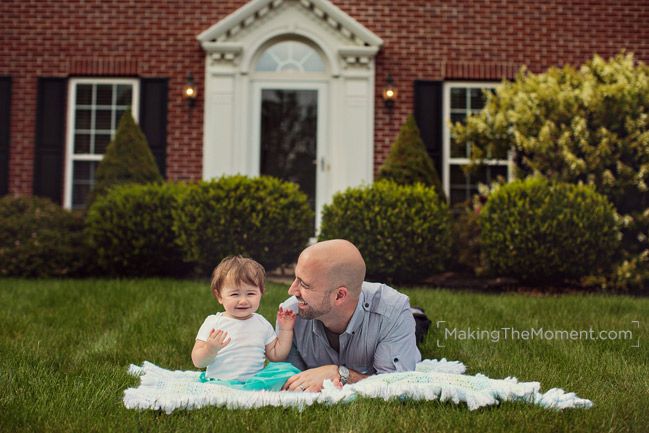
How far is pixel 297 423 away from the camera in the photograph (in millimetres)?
2158

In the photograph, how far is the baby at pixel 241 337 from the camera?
2463mm

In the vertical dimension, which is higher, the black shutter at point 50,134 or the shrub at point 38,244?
the black shutter at point 50,134

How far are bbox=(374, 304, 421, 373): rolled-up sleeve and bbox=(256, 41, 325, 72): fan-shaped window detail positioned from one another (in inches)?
259

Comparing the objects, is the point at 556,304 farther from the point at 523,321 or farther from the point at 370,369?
the point at 370,369

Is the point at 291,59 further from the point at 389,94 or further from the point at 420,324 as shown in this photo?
the point at 420,324

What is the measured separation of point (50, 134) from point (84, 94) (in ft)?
2.67

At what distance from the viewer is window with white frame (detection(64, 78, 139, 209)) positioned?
880 centimetres

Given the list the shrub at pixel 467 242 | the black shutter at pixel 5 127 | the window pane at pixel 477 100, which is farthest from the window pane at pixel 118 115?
the window pane at pixel 477 100

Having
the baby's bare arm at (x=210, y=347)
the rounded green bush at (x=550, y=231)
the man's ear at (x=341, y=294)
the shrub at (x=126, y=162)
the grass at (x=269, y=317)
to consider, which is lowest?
the grass at (x=269, y=317)

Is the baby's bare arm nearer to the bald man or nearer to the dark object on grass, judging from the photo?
the bald man

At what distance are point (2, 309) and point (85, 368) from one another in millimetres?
2124

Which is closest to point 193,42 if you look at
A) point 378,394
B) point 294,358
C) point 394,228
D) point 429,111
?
point 429,111

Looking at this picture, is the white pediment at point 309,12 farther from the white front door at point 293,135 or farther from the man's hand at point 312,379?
the man's hand at point 312,379

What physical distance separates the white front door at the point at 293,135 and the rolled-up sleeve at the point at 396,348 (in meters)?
5.97
